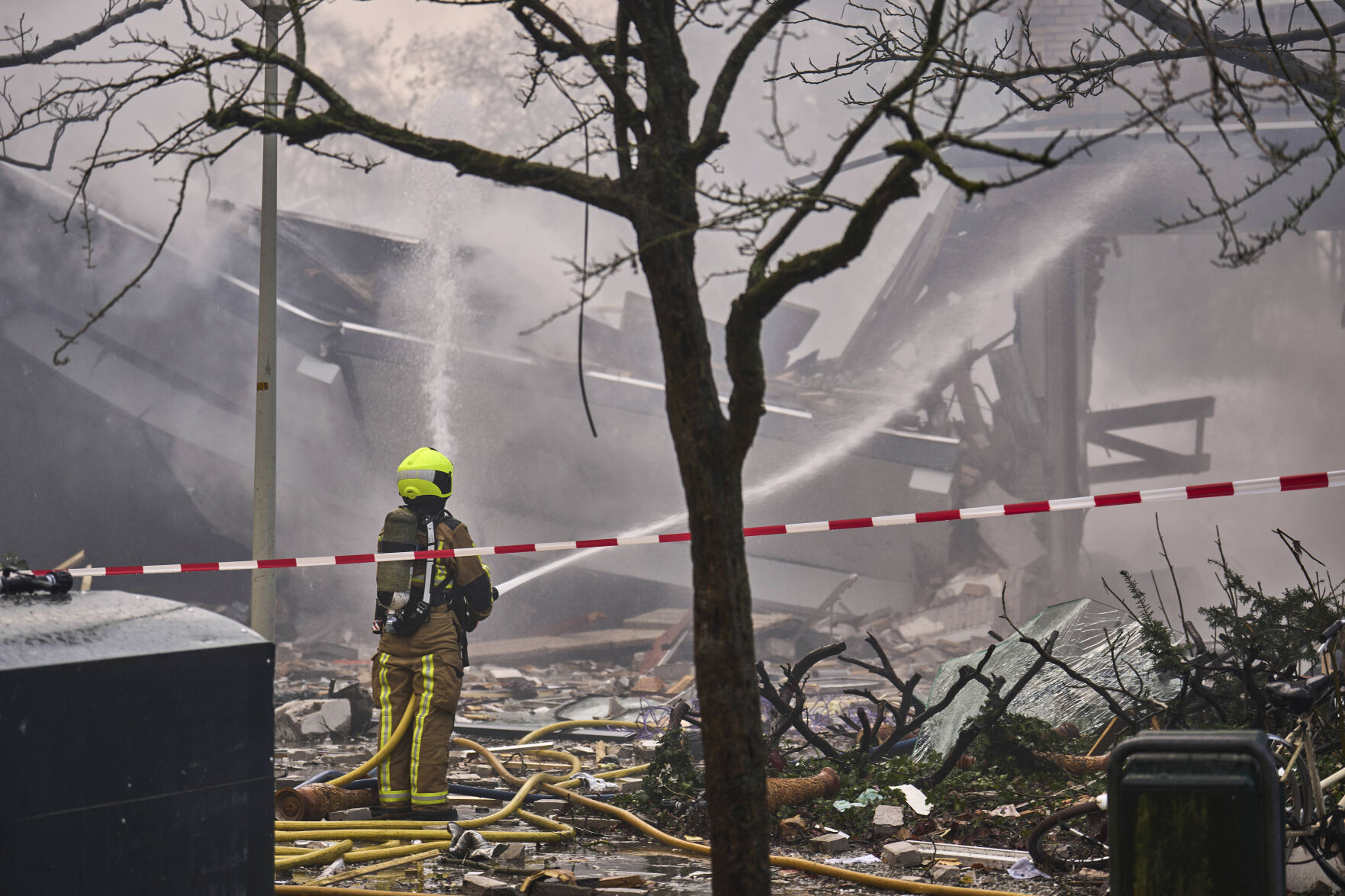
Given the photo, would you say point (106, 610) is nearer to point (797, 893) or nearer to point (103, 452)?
point (797, 893)

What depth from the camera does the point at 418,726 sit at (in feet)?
18.6

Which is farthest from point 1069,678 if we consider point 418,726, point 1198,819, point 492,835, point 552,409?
point 552,409

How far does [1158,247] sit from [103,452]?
533 inches

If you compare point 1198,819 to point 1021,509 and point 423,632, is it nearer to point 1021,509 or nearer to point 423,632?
point 1021,509

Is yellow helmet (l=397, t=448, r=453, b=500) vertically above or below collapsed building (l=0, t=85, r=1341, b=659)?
below

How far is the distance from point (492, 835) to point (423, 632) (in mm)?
1279

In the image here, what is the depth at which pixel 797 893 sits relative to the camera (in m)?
4.25

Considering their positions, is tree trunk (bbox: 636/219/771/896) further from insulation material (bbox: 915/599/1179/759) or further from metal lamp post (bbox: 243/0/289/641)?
metal lamp post (bbox: 243/0/289/641)

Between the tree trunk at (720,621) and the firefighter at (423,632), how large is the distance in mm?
3192

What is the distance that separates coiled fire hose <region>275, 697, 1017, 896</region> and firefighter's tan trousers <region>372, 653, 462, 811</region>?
0.07 m

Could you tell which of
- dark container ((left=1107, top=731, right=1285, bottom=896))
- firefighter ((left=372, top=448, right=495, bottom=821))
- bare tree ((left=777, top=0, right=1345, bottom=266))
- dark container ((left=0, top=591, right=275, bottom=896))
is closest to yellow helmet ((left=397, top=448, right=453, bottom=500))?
firefighter ((left=372, top=448, right=495, bottom=821))

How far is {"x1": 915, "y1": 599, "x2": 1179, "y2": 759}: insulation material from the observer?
19.3 ft

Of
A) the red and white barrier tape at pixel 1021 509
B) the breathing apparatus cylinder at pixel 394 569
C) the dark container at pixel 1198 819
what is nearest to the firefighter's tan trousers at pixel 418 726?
the breathing apparatus cylinder at pixel 394 569

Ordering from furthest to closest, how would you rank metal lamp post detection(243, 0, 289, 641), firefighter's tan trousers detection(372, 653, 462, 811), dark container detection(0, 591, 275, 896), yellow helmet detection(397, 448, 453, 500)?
1. metal lamp post detection(243, 0, 289, 641)
2. yellow helmet detection(397, 448, 453, 500)
3. firefighter's tan trousers detection(372, 653, 462, 811)
4. dark container detection(0, 591, 275, 896)
